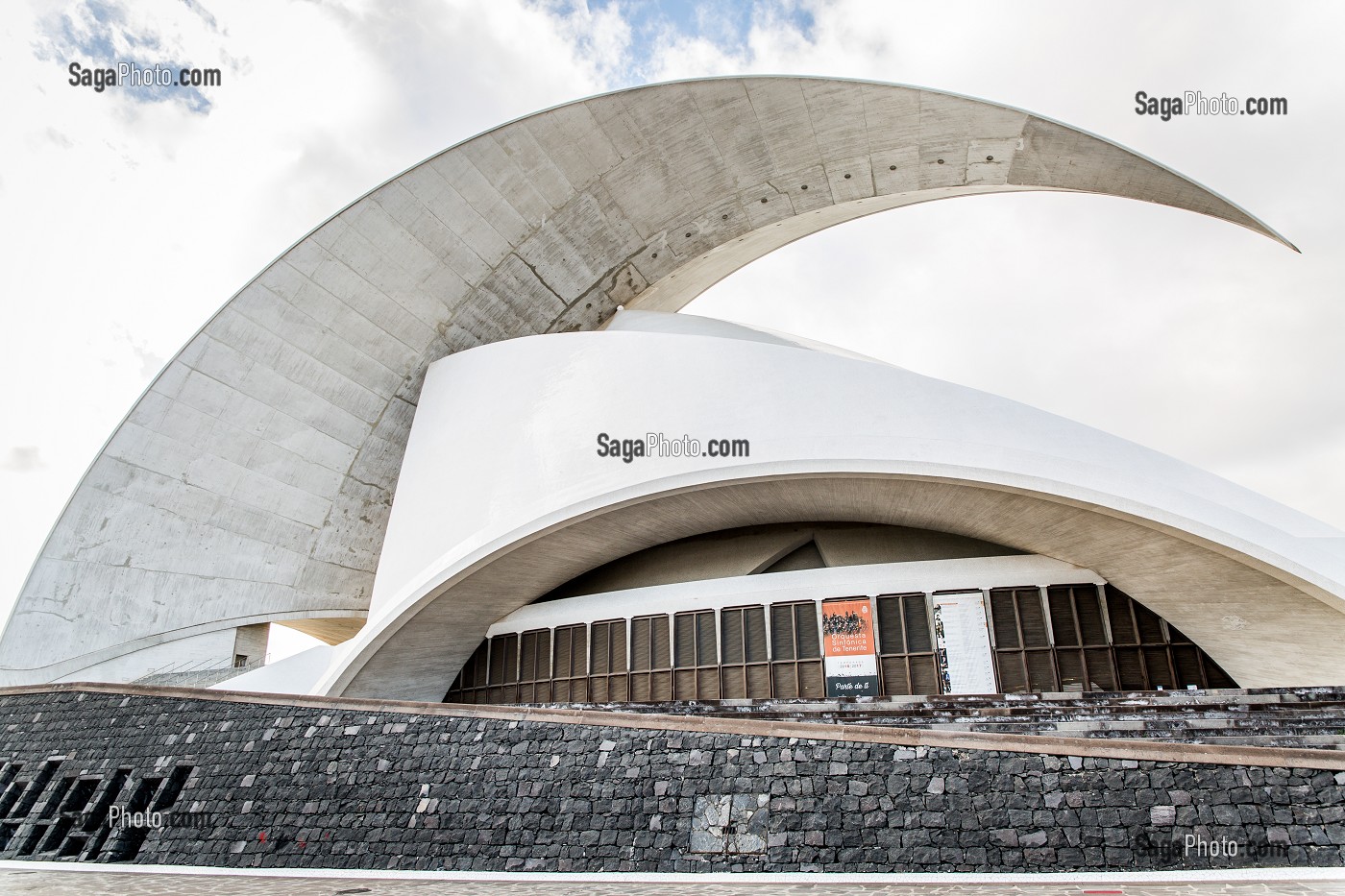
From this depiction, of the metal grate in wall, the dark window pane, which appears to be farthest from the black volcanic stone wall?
the dark window pane

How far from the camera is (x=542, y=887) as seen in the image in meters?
6.12

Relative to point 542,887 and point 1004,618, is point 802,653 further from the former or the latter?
point 542,887

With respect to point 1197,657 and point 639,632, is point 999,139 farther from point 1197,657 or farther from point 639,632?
point 639,632

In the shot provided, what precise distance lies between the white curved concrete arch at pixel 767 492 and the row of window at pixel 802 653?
0.52 meters

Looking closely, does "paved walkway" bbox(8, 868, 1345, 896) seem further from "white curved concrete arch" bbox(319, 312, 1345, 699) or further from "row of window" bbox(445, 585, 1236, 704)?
"row of window" bbox(445, 585, 1236, 704)

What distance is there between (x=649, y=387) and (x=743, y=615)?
3.89 meters

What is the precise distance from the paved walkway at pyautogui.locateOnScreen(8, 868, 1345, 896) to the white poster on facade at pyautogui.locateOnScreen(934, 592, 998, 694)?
731 cm

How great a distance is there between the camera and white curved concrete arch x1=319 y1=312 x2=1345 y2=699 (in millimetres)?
10422

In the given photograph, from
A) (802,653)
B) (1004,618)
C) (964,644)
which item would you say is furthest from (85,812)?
(1004,618)

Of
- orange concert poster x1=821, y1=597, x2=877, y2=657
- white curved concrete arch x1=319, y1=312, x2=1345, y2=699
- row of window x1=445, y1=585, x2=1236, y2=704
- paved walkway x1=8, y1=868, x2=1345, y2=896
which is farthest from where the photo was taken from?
orange concert poster x1=821, y1=597, x2=877, y2=657

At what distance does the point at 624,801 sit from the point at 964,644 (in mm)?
7233

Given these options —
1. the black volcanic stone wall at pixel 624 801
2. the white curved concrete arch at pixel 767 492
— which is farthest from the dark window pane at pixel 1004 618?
the black volcanic stone wall at pixel 624 801

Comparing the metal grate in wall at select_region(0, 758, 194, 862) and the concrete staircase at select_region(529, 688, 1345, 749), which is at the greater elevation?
the concrete staircase at select_region(529, 688, 1345, 749)

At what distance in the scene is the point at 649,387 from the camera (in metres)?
13.3
